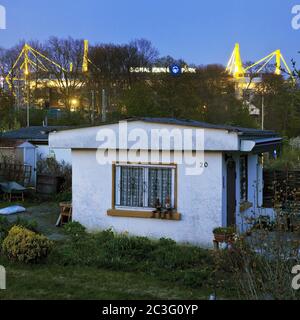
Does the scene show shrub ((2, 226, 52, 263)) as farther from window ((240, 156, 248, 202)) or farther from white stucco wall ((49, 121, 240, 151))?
window ((240, 156, 248, 202))

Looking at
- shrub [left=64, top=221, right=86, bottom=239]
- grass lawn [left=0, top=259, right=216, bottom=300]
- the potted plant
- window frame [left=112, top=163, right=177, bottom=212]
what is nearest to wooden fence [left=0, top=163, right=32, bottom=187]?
shrub [left=64, top=221, right=86, bottom=239]

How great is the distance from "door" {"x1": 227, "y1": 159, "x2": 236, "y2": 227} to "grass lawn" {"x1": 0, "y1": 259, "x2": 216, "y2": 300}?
3.52 meters

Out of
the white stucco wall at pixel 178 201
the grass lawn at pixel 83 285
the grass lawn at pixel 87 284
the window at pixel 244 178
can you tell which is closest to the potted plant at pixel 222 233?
the white stucco wall at pixel 178 201

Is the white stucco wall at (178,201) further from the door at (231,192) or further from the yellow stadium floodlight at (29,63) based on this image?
the yellow stadium floodlight at (29,63)

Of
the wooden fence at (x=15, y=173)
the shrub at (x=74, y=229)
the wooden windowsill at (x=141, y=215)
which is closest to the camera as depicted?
the wooden windowsill at (x=141, y=215)

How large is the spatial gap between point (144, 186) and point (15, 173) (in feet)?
32.2

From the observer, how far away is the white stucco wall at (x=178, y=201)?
1068 centimetres

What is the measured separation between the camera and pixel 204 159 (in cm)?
1079

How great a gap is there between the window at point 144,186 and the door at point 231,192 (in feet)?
4.30

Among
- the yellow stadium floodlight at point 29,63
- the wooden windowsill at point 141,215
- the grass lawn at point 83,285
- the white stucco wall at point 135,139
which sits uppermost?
the yellow stadium floodlight at point 29,63

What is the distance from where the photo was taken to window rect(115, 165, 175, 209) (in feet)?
36.6

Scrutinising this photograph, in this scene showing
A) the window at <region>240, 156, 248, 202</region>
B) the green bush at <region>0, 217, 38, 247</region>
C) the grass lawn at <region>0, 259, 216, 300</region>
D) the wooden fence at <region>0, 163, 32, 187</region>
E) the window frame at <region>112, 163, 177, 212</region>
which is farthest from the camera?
the wooden fence at <region>0, 163, 32, 187</region>

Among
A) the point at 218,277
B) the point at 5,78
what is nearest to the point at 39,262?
the point at 218,277

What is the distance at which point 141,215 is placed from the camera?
11.3m
